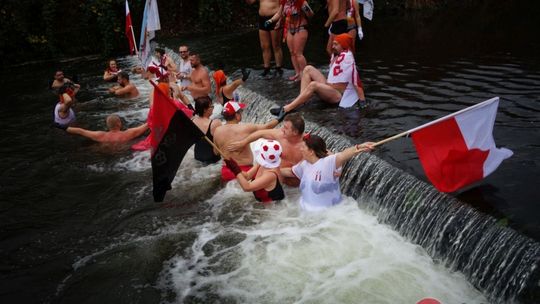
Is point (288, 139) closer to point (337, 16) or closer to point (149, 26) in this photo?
point (337, 16)

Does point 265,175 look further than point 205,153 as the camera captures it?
No

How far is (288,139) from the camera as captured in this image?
18.9ft

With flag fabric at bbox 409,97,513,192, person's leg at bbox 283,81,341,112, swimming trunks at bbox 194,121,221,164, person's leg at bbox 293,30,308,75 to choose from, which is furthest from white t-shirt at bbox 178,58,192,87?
flag fabric at bbox 409,97,513,192

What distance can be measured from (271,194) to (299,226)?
63cm

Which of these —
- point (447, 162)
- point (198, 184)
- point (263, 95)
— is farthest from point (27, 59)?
point (447, 162)

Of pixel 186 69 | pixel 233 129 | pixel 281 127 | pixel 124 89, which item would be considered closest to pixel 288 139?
pixel 281 127

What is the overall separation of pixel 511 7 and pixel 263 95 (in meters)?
15.0

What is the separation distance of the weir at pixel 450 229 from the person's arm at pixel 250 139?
935 millimetres

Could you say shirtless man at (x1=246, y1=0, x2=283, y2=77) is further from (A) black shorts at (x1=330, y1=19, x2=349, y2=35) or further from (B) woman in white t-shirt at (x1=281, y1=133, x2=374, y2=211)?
(B) woman in white t-shirt at (x1=281, y1=133, x2=374, y2=211)

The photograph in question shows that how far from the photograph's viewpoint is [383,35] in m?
15.5

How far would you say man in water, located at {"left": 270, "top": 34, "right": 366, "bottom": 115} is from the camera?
7.23m

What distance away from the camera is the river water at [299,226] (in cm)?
412

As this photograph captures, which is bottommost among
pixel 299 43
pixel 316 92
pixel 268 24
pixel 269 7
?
pixel 316 92

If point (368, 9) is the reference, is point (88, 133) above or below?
below
